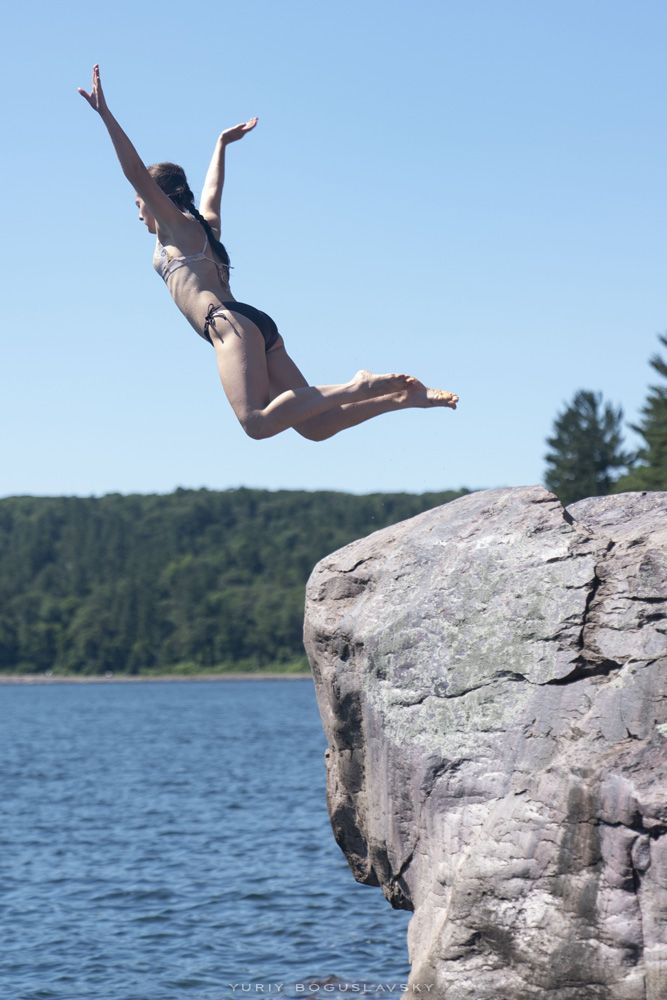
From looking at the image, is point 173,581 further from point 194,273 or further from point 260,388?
point 260,388

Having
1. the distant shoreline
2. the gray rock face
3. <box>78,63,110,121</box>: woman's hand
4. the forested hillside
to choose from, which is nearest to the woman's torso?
<box>78,63,110,121</box>: woman's hand

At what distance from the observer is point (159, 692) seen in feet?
429

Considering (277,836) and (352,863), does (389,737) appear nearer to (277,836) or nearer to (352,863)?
(352,863)

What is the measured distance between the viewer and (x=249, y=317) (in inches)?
303

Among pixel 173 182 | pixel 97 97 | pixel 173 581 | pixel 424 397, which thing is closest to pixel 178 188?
pixel 173 182

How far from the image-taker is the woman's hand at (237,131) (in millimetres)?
8734

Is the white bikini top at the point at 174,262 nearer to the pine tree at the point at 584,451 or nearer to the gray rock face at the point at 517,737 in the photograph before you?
the gray rock face at the point at 517,737

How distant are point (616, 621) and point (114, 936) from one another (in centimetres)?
1190

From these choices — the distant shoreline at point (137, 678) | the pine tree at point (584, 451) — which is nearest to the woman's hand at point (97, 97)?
the pine tree at point (584, 451)

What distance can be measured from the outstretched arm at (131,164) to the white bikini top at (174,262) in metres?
0.31

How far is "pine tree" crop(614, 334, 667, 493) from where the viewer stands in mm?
51562

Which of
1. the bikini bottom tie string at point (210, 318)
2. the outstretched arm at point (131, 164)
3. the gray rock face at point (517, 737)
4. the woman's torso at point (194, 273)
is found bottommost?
the gray rock face at point (517, 737)

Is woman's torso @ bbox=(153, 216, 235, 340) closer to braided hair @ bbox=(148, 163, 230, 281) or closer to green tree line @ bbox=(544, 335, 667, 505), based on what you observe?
braided hair @ bbox=(148, 163, 230, 281)

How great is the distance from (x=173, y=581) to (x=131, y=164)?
154 meters
